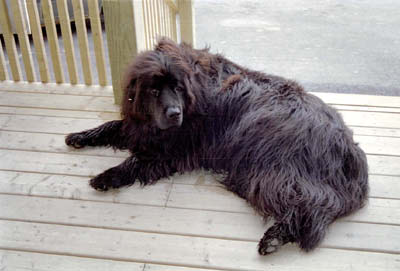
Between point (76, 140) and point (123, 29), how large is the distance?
2.83 feet

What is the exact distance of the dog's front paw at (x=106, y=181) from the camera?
236cm

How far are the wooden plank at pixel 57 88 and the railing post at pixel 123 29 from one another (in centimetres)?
51

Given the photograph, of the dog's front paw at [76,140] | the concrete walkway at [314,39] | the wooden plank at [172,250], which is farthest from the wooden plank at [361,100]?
the dog's front paw at [76,140]

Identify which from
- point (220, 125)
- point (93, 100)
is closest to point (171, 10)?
point (93, 100)

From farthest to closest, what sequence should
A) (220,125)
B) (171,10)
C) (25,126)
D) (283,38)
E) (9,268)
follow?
(283,38) → (171,10) → (25,126) → (220,125) → (9,268)

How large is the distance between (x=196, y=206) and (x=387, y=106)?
1.98 metres

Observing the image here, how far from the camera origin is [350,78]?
4.61 meters

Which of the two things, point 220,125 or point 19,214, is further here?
point 220,125

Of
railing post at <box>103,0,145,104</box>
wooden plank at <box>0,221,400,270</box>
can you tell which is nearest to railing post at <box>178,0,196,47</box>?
railing post at <box>103,0,145,104</box>

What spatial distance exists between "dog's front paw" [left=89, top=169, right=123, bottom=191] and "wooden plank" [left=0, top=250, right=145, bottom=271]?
498 millimetres

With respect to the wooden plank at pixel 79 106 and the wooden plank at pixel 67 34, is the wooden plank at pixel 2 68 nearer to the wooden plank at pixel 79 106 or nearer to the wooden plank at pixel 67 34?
the wooden plank at pixel 79 106

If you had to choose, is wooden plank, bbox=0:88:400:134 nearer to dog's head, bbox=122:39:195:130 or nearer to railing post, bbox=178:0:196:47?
railing post, bbox=178:0:196:47

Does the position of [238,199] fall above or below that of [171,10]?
below

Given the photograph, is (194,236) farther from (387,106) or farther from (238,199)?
(387,106)
